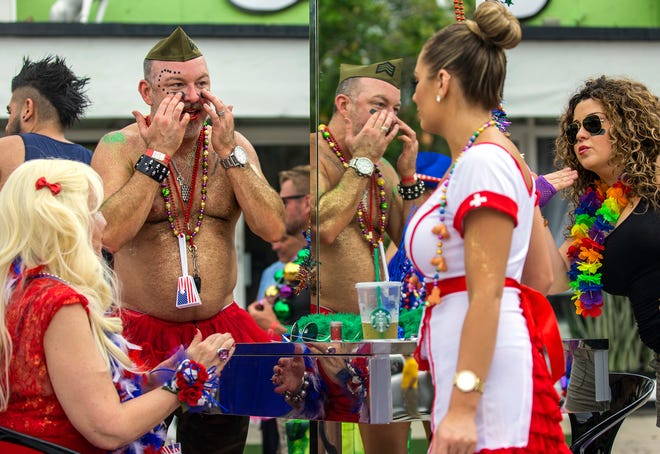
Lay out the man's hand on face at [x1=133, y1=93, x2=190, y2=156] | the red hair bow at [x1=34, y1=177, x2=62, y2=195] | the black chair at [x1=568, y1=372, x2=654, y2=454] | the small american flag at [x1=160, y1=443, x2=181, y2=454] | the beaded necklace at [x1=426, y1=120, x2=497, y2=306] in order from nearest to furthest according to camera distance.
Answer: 1. the beaded necklace at [x1=426, y1=120, x2=497, y2=306]
2. the red hair bow at [x1=34, y1=177, x2=62, y2=195]
3. the small american flag at [x1=160, y1=443, x2=181, y2=454]
4. the black chair at [x1=568, y1=372, x2=654, y2=454]
5. the man's hand on face at [x1=133, y1=93, x2=190, y2=156]

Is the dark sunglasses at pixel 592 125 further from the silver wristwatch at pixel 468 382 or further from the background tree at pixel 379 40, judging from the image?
the silver wristwatch at pixel 468 382

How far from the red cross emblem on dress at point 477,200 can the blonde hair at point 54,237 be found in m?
0.96

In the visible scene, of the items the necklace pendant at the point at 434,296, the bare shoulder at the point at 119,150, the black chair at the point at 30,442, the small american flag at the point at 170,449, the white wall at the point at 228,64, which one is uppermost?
the white wall at the point at 228,64

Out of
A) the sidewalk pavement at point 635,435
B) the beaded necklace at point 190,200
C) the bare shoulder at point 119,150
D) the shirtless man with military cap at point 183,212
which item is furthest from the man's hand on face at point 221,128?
the sidewalk pavement at point 635,435

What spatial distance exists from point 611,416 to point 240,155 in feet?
5.07

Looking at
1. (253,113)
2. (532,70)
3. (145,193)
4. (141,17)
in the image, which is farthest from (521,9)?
(145,193)

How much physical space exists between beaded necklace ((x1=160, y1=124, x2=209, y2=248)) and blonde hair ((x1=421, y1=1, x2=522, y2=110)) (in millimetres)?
1444

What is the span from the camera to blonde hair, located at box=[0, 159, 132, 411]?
2.41 m

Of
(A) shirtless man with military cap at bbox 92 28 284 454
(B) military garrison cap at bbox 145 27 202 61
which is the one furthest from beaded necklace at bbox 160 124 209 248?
(B) military garrison cap at bbox 145 27 202 61

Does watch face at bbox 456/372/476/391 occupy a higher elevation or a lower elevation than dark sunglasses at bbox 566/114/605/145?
lower

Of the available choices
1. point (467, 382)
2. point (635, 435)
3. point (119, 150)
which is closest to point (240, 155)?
point (119, 150)

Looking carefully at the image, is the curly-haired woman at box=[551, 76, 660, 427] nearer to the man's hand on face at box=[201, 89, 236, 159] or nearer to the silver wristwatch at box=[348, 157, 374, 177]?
the silver wristwatch at box=[348, 157, 374, 177]

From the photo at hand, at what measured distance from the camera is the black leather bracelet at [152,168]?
3.34m

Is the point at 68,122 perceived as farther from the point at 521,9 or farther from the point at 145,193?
the point at 521,9
